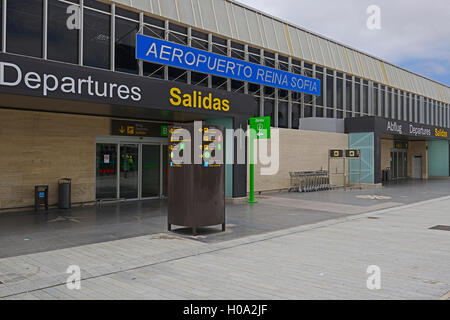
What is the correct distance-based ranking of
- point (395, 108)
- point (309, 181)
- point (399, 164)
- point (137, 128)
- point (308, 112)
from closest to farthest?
point (137, 128)
point (309, 181)
point (308, 112)
point (399, 164)
point (395, 108)

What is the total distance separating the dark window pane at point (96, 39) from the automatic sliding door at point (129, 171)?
4.21 meters

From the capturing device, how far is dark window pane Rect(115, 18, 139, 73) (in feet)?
58.5

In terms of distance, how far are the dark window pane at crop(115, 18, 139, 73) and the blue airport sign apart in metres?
0.63

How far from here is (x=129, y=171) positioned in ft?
51.5

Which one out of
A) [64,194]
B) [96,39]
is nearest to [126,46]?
[96,39]

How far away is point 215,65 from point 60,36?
775 cm

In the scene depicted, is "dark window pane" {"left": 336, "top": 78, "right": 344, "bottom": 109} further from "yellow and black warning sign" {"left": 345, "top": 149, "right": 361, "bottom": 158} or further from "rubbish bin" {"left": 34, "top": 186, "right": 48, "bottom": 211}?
"rubbish bin" {"left": 34, "top": 186, "right": 48, "bottom": 211}

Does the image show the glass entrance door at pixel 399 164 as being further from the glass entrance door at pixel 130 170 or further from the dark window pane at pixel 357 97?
the glass entrance door at pixel 130 170

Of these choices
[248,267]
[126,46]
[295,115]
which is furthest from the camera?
[295,115]

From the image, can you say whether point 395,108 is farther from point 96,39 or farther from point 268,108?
point 96,39

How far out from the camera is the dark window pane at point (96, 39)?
16.8 m

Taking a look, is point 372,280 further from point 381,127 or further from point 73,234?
point 381,127

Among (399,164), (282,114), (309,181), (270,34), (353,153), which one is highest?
(270,34)

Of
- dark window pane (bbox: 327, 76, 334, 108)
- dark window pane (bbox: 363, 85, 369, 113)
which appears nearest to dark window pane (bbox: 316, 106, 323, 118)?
dark window pane (bbox: 327, 76, 334, 108)
